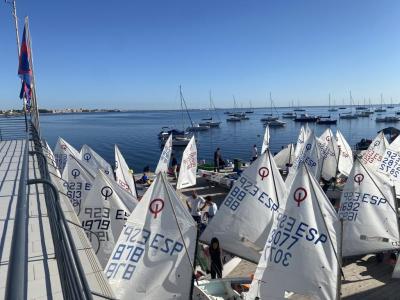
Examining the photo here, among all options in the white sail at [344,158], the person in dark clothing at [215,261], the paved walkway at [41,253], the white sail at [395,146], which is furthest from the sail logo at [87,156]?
the white sail at [344,158]

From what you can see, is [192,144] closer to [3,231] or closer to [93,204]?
[93,204]

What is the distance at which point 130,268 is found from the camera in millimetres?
8742

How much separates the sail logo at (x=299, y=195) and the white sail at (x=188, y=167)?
40.1ft

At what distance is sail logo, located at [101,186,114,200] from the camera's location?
1095 centimetres

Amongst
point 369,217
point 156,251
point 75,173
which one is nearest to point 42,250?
point 156,251

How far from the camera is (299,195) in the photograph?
9.66m

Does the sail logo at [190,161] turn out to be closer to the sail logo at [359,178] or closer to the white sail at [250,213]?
the white sail at [250,213]

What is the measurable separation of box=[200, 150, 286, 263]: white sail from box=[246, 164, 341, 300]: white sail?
2555mm

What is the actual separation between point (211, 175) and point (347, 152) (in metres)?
9.02

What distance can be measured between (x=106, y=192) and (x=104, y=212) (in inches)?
22.4

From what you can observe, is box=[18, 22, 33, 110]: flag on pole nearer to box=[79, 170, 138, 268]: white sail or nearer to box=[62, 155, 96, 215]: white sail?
box=[62, 155, 96, 215]: white sail

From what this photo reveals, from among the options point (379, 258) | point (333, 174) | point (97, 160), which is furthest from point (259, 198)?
point (333, 174)

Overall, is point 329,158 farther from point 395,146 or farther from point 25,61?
point 25,61

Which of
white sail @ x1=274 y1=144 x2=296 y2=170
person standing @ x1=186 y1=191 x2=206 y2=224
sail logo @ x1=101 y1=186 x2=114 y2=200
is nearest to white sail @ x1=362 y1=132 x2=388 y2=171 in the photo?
white sail @ x1=274 y1=144 x2=296 y2=170
